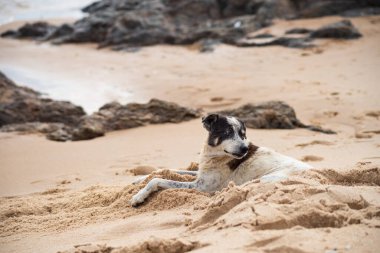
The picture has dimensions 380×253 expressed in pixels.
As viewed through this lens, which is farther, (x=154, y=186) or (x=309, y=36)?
(x=309, y=36)

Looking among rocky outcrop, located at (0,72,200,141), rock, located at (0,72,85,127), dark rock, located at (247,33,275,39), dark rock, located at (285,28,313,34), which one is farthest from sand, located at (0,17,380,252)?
dark rock, located at (285,28,313,34)

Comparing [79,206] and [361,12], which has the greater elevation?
[361,12]

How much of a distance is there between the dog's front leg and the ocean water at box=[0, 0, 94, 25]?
27989mm

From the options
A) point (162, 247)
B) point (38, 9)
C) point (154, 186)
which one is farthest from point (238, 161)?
point (38, 9)

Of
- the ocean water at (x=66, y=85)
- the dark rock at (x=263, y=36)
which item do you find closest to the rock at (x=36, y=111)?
the ocean water at (x=66, y=85)

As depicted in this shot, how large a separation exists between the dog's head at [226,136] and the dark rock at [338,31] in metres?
13.3

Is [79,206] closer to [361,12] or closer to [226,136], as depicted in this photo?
[226,136]

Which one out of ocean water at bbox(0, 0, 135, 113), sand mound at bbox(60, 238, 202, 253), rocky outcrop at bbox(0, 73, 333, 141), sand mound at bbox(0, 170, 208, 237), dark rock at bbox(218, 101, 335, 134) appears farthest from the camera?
ocean water at bbox(0, 0, 135, 113)

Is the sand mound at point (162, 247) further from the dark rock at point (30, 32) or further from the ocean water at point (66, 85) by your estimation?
the dark rock at point (30, 32)

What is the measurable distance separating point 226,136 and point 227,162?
29 cm

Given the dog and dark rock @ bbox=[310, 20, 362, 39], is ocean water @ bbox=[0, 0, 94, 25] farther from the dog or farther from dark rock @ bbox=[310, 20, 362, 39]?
the dog

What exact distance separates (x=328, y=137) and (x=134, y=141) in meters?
3.52

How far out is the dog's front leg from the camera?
14.6 feet

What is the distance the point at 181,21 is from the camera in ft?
74.7
